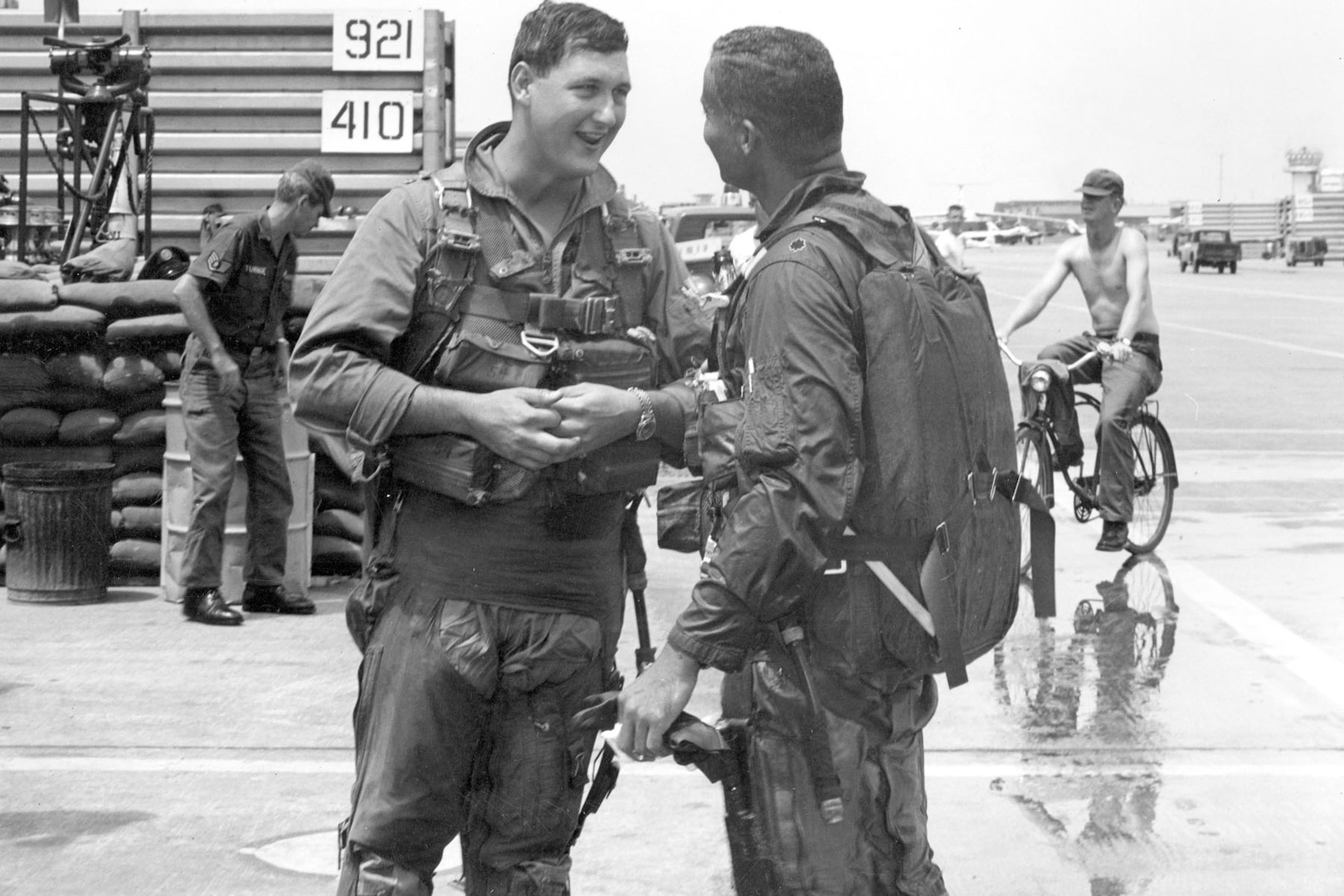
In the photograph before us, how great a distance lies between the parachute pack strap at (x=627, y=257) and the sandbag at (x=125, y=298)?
533cm

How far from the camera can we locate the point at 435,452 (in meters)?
3.18

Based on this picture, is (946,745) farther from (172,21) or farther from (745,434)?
(172,21)

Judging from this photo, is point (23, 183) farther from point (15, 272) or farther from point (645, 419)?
point (645, 419)

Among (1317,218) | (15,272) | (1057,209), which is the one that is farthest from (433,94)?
(1057,209)

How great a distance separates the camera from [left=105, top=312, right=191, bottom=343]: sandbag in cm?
824

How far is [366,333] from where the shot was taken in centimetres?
316

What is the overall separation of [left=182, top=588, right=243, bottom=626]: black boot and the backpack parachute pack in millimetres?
5014

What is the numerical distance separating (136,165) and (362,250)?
9032mm

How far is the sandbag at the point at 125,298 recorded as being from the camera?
830cm

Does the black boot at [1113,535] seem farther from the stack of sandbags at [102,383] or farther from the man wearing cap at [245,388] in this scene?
the stack of sandbags at [102,383]

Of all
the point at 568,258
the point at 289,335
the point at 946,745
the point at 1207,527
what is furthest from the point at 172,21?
the point at 568,258

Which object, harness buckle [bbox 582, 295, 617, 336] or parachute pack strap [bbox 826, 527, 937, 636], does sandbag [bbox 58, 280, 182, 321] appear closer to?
harness buckle [bbox 582, 295, 617, 336]

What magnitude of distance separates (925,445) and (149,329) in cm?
603

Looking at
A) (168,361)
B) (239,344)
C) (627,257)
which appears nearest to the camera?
(627,257)
